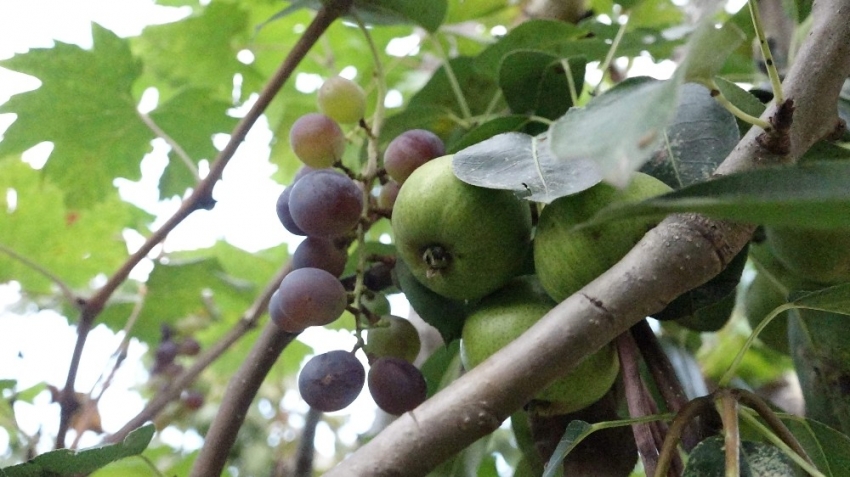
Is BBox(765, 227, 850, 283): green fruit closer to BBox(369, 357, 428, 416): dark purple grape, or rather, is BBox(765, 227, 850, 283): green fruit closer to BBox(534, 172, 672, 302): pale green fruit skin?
BBox(534, 172, 672, 302): pale green fruit skin

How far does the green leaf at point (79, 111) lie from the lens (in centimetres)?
107

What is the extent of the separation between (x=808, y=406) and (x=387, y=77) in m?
0.94

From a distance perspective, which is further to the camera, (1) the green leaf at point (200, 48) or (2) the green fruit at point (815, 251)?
(1) the green leaf at point (200, 48)

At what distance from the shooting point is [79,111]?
1.11 m

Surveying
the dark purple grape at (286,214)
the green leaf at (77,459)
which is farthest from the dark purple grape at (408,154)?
the green leaf at (77,459)

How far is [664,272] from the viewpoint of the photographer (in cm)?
45

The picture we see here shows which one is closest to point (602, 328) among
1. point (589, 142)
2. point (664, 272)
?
point (664, 272)

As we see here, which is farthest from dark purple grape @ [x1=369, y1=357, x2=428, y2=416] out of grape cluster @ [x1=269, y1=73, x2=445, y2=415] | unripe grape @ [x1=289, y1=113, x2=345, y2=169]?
unripe grape @ [x1=289, y1=113, x2=345, y2=169]

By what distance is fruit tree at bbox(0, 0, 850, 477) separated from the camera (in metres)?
0.45

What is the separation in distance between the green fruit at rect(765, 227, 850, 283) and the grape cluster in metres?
0.35

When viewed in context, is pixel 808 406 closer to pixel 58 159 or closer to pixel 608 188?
pixel 608 188

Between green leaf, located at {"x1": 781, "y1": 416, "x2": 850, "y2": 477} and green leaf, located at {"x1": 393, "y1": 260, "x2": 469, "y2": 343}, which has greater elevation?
green leaf, located at {"x1": 393, "y1": 260, "x2": 469, "y2": 343}

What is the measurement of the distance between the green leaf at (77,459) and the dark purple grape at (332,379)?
0.42 ft

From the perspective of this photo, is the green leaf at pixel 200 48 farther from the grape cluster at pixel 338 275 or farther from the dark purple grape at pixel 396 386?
the dark purple grape at pixel 396 386
